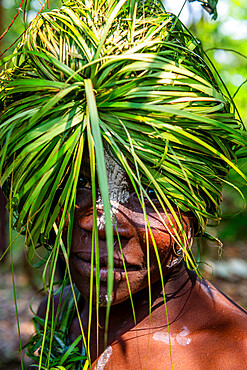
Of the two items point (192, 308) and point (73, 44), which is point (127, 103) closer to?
point (73, 44)

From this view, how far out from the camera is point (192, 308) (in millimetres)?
1268

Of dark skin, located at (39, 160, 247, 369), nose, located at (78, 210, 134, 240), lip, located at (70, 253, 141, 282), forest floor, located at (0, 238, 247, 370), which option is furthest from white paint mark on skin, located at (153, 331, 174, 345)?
forest floor, located at (0, 238, 247, 370)

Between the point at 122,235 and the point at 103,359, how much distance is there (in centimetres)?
50

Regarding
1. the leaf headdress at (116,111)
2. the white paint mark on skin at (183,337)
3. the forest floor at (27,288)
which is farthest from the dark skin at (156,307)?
the forest floor at (27,288)

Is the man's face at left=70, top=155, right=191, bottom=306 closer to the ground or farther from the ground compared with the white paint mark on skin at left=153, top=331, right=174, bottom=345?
farther from the ground

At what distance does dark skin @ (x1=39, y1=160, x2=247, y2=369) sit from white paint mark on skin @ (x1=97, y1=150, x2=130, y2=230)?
0.02 metres

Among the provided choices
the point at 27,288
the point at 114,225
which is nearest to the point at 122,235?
the point at 114,225

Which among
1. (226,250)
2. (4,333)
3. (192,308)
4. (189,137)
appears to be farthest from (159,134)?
(226,250)

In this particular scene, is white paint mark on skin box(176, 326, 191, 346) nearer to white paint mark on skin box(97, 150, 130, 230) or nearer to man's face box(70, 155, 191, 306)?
man's face box(70, 155, 191, 306)

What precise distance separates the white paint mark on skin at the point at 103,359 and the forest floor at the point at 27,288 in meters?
2.14

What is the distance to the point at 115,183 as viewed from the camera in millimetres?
1092

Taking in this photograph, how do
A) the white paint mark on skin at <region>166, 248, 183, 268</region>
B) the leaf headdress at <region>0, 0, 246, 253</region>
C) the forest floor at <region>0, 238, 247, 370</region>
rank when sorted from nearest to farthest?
the leaf headdress at <region>0, 0, 246, 253</region>
the white paint mark on skin at <region>166, 248, 183, 268</region>
the forest floor at <region>0, 238, 247, 370</region>

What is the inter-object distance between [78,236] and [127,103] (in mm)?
440

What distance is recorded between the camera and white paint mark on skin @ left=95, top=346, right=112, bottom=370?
125 centimetres
